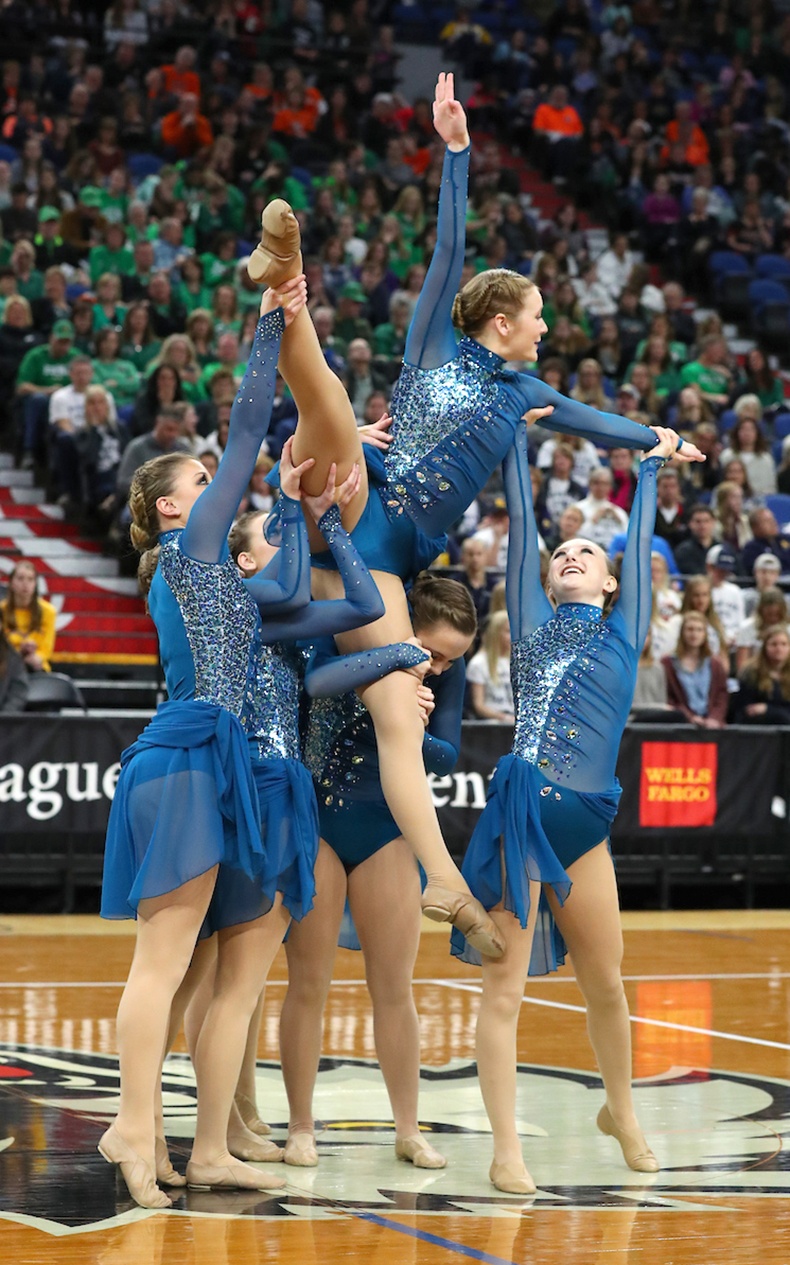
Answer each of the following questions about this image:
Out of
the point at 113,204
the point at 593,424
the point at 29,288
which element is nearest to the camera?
the point at 593,424

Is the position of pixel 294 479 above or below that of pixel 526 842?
above

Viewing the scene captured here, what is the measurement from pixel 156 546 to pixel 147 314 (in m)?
8.07

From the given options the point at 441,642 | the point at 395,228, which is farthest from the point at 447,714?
the point at 395,228

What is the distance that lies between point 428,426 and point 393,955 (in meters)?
1.31

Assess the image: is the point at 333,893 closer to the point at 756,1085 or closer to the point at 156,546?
the point at 156,546

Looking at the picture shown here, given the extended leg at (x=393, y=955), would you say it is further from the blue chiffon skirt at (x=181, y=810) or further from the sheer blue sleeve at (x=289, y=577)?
the sheer blue sleeve at (x=289, y=577)

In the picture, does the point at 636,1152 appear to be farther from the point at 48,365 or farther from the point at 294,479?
the point at 48,365

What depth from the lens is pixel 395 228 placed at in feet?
46.0

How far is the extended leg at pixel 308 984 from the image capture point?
434 cm

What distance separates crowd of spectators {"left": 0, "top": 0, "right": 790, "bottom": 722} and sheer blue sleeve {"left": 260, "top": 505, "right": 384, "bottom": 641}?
5378 millimetres

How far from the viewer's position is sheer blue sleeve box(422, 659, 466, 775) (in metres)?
4.55

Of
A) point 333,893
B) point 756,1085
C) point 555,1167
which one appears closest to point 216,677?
point 333,893

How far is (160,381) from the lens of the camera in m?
11.2

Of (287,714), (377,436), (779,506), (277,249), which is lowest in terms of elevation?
(287,714)
